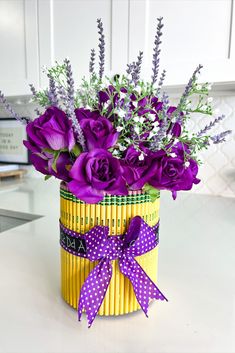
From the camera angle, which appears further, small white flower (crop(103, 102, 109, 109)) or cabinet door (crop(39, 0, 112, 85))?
cabinet door (crop(39, 0, 112, 85))

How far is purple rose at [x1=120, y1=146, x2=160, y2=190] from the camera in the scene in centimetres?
37

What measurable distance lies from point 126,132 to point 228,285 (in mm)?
383

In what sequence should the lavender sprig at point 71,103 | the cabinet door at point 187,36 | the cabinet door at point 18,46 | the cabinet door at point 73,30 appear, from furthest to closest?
the cabinet door at point 18,46
the cabinet door at point 73,30
the cabinet door at point 187,36
the lavender sprig at point 71,103

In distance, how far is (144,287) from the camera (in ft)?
1.40

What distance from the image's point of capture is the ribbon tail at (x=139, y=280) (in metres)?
0.42

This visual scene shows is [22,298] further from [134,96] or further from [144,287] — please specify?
[134,96]

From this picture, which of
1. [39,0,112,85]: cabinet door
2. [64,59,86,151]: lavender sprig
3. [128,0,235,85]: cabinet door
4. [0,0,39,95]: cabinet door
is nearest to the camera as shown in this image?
[64,59,86,151]: lavender sprig

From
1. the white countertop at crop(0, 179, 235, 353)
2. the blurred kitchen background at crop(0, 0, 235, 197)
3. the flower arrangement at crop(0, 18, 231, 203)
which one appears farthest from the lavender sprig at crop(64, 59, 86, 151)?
the blurred kitchen background at crop(0, 0, 235, 197)

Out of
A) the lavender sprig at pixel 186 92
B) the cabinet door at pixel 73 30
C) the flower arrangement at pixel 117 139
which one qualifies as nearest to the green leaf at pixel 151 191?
the flower arrangement at pixel 117 139

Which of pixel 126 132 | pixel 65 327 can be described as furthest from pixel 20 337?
pixel 126 132

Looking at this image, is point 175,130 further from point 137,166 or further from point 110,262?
point 110,262

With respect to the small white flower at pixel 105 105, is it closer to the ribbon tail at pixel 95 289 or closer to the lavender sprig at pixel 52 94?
the lavender sprig at pixel 52 94

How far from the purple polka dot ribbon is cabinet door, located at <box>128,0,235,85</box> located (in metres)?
0.78

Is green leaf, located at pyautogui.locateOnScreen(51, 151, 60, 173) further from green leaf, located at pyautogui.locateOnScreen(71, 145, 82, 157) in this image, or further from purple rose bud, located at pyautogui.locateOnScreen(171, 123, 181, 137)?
purple rose bud, located at pyautogui.locateOnScreen(171, 123, 181, 137)
